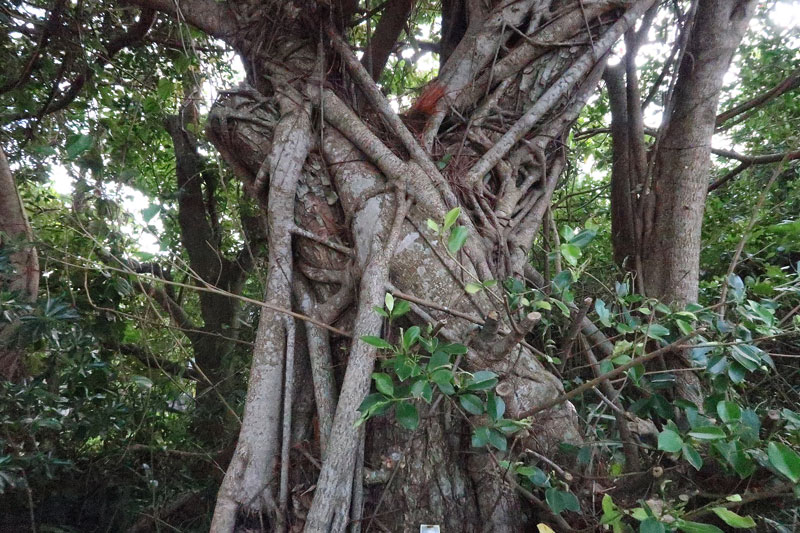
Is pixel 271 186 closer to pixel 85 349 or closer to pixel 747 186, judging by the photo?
pixel 85 349

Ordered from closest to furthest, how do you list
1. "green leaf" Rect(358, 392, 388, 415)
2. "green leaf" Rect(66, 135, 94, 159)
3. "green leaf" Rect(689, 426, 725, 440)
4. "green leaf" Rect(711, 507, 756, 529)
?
"green leaf" Rect(711, 507, 756, 529) < "green leaf" Rect(689, 426, 725, 440) < "green leaf" Rect(358, 392, 388, 415) < "green leaf" Rect(66, 135, 94, 159)

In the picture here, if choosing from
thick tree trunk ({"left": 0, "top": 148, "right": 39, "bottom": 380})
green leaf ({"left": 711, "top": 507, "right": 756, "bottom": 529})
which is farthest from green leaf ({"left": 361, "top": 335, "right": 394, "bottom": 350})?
thick tree trunk ({"left": 0, "top": 148, "right": 39, "bottom": 380})

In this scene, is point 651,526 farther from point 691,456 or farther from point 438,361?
point 438,361

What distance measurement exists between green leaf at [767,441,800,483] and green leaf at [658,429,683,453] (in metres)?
0.16

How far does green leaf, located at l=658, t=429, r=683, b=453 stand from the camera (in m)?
1.17

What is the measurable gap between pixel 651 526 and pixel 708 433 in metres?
0.23

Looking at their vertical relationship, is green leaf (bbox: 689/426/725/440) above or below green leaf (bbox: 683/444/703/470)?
above

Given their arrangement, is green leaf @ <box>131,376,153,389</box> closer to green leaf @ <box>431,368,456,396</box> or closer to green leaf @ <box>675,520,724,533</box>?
green leaf @ <box>431,368,456,396</box>

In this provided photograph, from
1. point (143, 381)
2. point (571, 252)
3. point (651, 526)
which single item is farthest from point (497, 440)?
point (143, 381)

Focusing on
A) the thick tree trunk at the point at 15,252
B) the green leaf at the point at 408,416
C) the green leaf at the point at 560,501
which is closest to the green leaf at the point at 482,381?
the green leaf at the point at 408,416

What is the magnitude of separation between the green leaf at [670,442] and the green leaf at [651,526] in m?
0.15

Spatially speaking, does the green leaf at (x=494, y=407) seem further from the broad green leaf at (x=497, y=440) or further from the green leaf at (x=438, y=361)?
the green leaf at (x=438, y=361)

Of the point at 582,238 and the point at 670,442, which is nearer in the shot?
the point at 670,442

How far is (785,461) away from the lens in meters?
1.08
